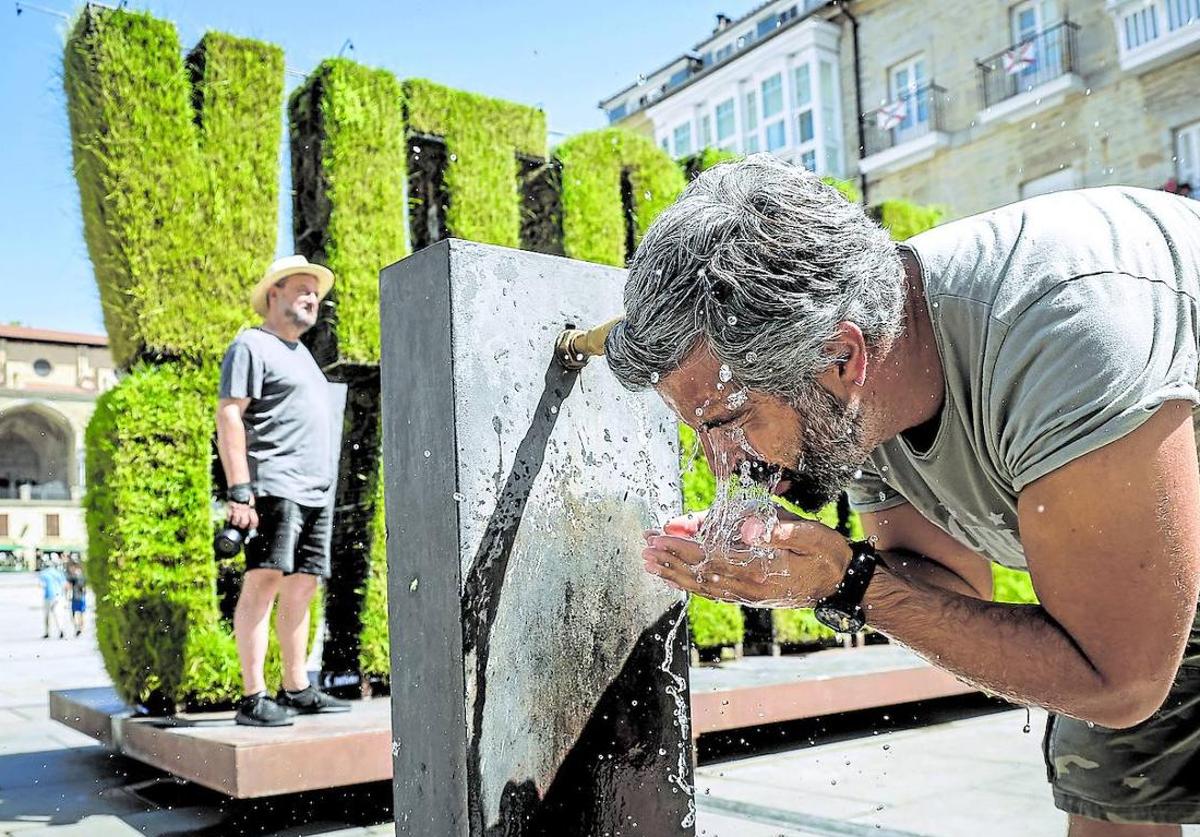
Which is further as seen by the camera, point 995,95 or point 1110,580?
point 995,95

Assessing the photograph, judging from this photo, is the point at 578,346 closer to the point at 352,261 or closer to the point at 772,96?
the point at 352,261

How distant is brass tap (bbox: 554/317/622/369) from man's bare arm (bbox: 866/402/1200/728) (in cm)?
81

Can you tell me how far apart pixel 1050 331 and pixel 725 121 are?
24.7 metres

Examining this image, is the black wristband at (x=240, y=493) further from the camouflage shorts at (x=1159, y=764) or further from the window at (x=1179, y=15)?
the window at (x=1179, y=15)

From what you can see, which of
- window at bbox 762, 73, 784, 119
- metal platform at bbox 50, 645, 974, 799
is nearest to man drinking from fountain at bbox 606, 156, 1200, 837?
metal platform at bbox 50, 645, 974, 799

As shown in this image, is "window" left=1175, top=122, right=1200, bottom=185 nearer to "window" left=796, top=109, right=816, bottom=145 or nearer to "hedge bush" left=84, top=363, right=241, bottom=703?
"window" left=796, top=109, right=816, bottom=145

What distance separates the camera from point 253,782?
337 centimetres

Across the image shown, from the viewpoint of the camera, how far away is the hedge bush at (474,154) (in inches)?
229

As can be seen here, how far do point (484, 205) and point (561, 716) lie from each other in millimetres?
4363

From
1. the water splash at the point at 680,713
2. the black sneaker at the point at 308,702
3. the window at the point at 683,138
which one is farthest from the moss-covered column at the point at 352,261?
the window at the point at 683,138

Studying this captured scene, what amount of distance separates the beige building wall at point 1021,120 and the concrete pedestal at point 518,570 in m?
15.0

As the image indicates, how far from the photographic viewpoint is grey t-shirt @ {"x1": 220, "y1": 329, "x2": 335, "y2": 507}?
13.4ft

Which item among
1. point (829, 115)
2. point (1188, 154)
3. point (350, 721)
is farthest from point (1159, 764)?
point (829, 115)

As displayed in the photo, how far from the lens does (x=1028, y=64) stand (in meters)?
16.2
